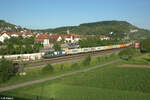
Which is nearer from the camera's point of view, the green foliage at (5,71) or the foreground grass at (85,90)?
the foreground grass at (85,90)

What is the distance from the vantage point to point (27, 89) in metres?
19.4

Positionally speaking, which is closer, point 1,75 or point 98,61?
point 1,75

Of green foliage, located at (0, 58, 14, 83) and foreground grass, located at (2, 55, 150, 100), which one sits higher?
green foliage, located at (0, 58, 14, 83)

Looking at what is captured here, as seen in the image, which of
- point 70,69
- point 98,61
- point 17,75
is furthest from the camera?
point 98,61

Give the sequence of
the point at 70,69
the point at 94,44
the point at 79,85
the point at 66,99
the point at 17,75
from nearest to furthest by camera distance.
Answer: the point at 66,99
the point at 79,85
the point at 17,75
the point at 70,69
the point at 94,44

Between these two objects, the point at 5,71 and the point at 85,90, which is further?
the point at 5,71

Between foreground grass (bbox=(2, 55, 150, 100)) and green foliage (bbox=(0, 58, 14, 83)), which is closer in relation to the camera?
foreground grass (bbox=(2, 55, 150, 100))

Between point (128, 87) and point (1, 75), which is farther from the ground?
point (1, 75)

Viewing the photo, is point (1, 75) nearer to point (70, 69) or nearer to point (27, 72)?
point (27, 72)

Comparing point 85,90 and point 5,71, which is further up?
point 5,71

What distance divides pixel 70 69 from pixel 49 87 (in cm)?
1150

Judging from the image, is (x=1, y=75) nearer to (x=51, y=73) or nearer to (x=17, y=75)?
(x=17, y=75)

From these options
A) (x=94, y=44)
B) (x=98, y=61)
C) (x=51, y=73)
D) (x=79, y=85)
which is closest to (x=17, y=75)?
(x=51, y=73)

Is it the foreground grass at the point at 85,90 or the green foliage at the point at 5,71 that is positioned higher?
the green foliage at the point at 5,71
